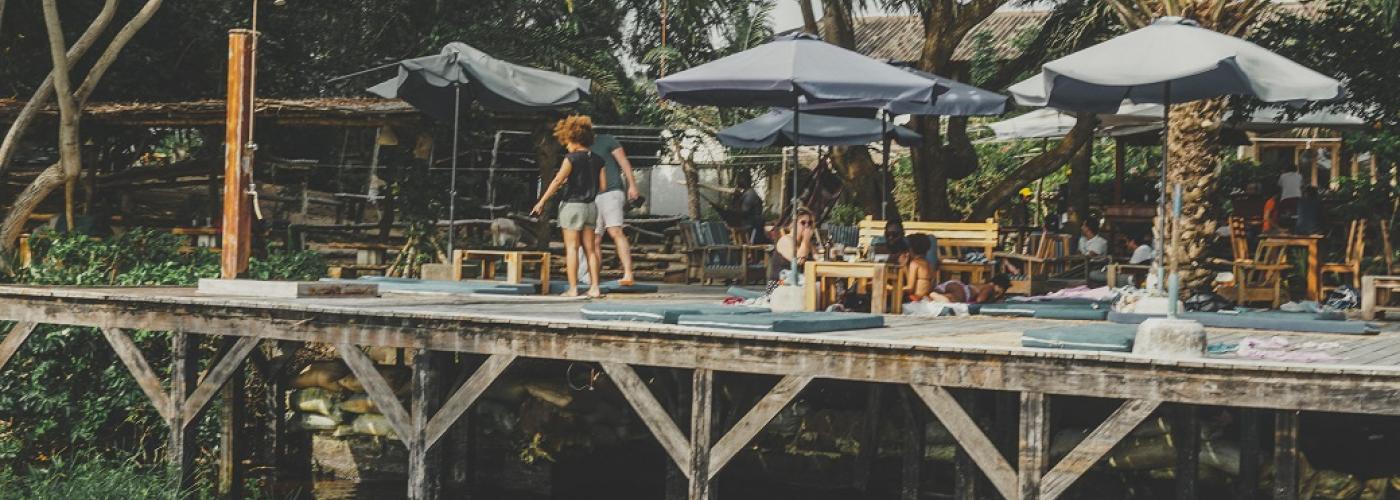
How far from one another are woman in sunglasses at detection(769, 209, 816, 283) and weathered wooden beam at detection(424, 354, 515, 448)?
2.95 m

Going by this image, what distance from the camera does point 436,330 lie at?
32.3 ft

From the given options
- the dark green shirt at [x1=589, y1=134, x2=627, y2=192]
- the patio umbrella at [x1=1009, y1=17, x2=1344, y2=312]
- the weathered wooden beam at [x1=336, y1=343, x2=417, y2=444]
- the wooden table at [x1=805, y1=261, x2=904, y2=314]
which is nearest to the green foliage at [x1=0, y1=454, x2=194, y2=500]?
the weathered wooden beam at [x1=336, y1=343, x2=417, y2=444]

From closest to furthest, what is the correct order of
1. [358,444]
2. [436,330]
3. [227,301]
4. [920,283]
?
[436,330], [227,301], [920,283], [358,444]

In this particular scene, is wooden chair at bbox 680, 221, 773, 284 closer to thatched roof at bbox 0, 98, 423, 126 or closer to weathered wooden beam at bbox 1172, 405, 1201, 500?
thatched roof at bbox 0, 98, 423, 126

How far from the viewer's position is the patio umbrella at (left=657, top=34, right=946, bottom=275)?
11148 millimetres

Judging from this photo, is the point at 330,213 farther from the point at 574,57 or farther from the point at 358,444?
the point at 358,444

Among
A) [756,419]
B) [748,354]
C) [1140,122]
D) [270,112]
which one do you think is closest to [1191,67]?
[748,354]

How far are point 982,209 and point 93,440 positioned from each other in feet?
34.3

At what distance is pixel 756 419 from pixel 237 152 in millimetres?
4646

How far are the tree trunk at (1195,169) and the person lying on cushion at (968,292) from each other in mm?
1493

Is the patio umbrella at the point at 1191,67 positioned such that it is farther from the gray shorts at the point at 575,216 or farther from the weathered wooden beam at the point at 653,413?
the gray shorts at the point at 575,216

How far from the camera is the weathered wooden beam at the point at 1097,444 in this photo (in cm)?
758

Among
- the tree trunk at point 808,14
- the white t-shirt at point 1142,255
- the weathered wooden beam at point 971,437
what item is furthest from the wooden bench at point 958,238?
the weathered wooden beam at point 971,437

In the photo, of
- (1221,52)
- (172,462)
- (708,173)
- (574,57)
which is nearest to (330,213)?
(574,57)
